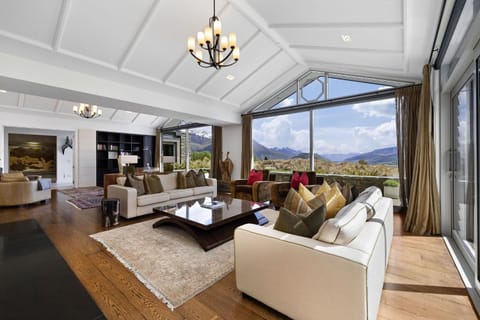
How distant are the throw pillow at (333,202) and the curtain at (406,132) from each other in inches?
128

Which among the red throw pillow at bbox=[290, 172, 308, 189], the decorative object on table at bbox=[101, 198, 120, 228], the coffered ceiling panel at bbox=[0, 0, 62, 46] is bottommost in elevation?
the decorative object on table at bbox=[101, 198, 120, 228]

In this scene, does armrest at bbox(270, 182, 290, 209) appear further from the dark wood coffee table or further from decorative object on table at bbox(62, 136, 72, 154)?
decorative object on table at bbox(62, 136, 72, 154)

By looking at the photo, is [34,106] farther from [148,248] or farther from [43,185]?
[148,248]

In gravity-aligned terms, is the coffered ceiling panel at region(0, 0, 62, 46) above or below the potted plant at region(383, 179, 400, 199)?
above

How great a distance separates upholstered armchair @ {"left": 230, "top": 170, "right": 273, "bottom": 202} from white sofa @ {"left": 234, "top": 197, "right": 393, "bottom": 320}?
11.0ft

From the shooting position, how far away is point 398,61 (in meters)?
3.87

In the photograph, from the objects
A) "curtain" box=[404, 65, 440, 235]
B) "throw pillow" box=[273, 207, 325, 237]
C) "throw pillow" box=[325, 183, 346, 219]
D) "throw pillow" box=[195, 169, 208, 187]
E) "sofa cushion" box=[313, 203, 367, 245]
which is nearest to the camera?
"sofa cushion" box=[313, 203, 367, 245]

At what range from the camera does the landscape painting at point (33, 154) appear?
9.09 metres

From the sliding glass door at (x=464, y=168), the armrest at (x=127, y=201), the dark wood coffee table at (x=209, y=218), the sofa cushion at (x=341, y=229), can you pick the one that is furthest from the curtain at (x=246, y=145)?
the sofa cushion at (x=341, y=229)

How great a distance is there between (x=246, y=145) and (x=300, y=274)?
19.1 ft

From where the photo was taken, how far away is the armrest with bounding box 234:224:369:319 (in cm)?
126

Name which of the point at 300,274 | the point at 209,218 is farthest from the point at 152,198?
the point at 300,274

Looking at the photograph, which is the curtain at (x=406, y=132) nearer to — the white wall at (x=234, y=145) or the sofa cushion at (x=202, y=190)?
the sofa cushion at (x=202, y=190)

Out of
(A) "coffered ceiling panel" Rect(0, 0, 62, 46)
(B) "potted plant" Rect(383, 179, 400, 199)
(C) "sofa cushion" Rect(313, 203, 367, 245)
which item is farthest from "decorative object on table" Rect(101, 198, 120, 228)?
(B) "potted plant" Rect(383, 179, 400, 199)
